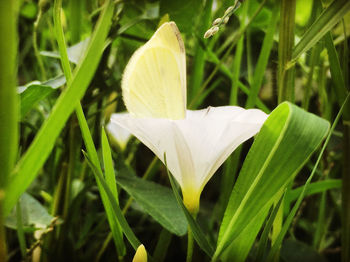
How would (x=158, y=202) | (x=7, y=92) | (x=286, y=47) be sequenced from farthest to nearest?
(x=158, y=202)
(x=286, y=47)
(x=7, y=92)

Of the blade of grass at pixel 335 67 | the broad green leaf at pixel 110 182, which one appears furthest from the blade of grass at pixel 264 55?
the broad green leaf at pixel 110 182

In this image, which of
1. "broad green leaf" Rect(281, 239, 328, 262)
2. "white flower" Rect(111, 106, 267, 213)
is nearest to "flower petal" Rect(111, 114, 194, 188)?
"white flower" Rect(111, 106, 267, 213)

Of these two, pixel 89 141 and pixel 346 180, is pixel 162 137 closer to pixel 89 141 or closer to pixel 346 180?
pixel 89 141

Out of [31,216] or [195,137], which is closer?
[195,137]

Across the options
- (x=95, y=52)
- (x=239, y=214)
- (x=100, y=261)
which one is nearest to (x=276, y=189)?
(x=239, y=214)

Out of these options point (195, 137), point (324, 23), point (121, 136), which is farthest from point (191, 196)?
point (121, 136)

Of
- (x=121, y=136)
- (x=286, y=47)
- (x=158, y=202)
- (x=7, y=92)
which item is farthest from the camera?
(x=121, y=136)

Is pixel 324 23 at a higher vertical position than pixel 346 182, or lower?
higher

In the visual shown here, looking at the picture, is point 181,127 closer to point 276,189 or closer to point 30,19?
point 276,189

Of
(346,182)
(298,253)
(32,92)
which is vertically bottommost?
(298,253)
